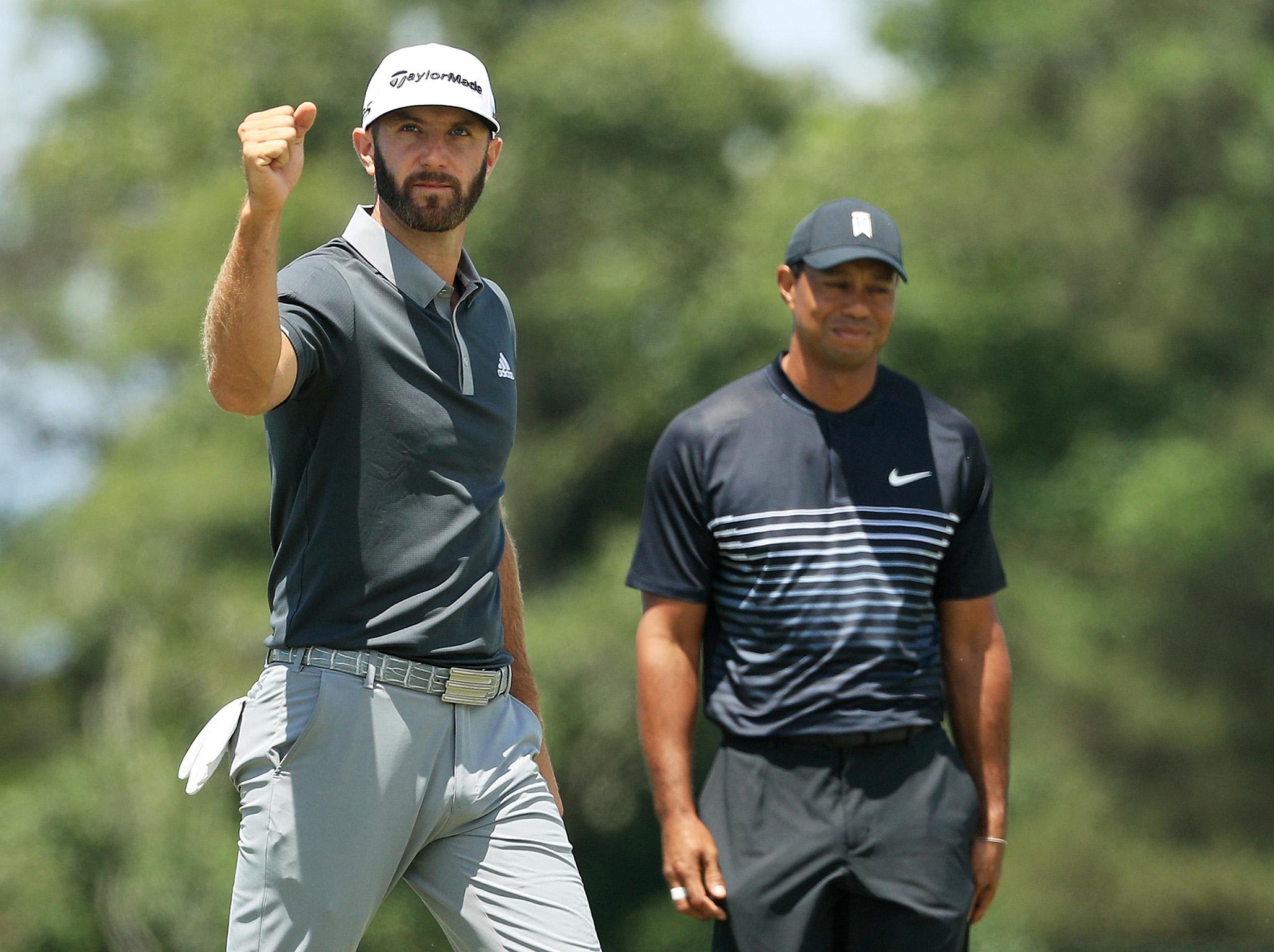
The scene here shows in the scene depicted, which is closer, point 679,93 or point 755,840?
point 755,840

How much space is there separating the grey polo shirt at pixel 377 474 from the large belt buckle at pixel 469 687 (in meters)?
0.03

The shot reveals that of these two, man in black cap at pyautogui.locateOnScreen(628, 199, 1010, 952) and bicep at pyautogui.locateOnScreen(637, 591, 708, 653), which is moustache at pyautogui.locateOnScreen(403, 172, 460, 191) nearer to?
man in black cap at pyautogui.locateOnScreen(628, 199, 1010, 952)

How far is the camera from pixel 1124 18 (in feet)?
76.8

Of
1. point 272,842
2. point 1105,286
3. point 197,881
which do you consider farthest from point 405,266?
point 1105,286

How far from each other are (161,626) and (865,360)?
1506 cm

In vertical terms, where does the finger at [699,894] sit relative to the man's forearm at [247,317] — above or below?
below

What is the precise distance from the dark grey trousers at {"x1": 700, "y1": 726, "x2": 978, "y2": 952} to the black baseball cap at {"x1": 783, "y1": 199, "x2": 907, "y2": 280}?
116 cm

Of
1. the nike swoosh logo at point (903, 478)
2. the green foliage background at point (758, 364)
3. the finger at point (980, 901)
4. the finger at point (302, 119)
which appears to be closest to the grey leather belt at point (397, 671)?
the finger at point (302, 119)

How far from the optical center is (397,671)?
3.45 meters

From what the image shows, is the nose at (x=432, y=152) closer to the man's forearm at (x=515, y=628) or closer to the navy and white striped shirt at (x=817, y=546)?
the man's forearm at (x=515, y=628)

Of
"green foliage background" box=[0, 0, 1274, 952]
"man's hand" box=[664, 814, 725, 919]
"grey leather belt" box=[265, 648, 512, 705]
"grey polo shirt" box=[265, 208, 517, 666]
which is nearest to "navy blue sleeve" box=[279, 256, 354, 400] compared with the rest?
"grey polo shirt" box=[265, 208, 517, 666]

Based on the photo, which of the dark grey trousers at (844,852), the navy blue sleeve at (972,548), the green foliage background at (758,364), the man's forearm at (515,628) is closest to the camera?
the man's forearm at (515,628)

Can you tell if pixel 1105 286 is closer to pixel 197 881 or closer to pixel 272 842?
pixel 197 881

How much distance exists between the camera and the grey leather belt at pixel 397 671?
11.3 ft
